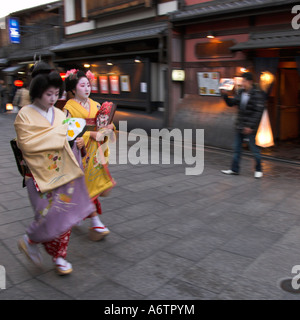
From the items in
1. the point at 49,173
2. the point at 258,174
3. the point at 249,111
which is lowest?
the point at 258,174

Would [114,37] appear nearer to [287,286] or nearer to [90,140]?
[90,140]

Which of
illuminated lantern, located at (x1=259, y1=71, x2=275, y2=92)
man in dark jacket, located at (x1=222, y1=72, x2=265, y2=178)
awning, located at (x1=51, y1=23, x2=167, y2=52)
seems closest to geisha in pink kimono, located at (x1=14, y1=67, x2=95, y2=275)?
man in dark jacket, located at (x1=222, y1=72, x2=265, y2=178)

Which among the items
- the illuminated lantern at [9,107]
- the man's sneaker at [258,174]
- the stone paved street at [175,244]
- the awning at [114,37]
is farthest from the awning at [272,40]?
the illuminated lantern at [9,107]

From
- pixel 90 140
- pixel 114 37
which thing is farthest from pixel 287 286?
pixel 114 37

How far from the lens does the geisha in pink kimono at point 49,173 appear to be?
2.94 metres

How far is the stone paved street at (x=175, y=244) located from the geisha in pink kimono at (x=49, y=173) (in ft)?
1.18

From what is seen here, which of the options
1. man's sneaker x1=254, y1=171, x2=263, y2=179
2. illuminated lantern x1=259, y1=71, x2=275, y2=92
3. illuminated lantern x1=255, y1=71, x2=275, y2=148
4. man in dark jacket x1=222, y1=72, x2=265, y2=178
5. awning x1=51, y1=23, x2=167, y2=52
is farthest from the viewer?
awning x1=51, y1=23, x2=167, y2=52

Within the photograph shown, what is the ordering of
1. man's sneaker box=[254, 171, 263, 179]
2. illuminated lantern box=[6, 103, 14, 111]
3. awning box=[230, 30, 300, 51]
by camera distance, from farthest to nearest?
illuminated lantern box=[6, 103, 14, 111], awning box=[230, 30, 300, 51], man's sneaker box=[254, 171, 263, 179]

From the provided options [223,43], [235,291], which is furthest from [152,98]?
[235,291]

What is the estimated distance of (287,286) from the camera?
2.99 metres

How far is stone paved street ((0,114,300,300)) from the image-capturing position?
9.72 ft

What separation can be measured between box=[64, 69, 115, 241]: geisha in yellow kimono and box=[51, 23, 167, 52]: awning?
7461 millimetres

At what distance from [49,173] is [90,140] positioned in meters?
0.96

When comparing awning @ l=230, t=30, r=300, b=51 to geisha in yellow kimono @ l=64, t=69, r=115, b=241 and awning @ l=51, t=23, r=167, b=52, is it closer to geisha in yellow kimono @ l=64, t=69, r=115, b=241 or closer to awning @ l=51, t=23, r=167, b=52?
awning @ l=51, t=23, r=167, b=52
